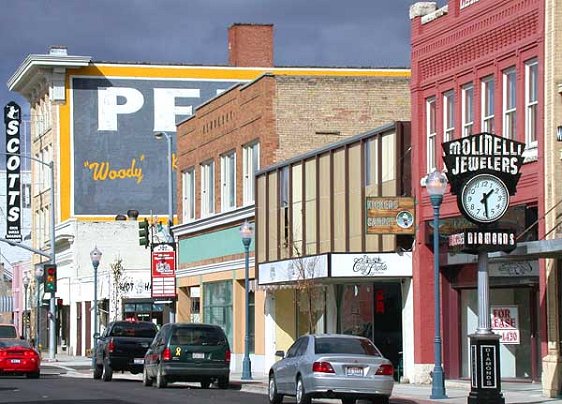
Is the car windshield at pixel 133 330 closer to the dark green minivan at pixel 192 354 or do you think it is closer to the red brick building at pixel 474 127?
the dark green minivan at pixel 192 354

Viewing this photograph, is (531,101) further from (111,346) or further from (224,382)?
(111,346)

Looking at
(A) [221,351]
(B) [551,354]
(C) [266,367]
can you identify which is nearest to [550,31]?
(B) [551,354]

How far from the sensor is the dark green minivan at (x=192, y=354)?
117ft

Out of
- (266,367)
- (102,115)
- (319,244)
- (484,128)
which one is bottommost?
(266,367)

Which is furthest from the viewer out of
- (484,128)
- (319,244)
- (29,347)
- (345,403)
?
(29,347)

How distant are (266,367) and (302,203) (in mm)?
6617

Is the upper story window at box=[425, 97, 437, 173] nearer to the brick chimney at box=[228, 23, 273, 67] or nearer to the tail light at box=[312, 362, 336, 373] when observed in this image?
the tail light at box=[312, 362, 336, 373]

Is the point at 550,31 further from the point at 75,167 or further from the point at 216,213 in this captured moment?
the point at 75,167

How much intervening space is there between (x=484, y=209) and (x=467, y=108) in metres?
8.18

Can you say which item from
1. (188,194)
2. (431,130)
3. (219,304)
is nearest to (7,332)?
(219,304)

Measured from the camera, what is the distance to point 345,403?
2811 cm

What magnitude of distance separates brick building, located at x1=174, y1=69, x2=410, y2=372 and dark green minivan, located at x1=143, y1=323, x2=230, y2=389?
31.4 ft

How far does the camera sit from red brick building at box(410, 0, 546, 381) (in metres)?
30.5

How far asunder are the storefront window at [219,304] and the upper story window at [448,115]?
690 inches
